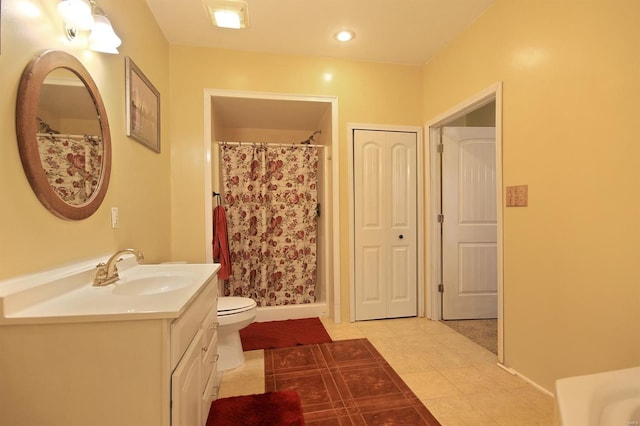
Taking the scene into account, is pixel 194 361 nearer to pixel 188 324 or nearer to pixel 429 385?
pixel 188 324

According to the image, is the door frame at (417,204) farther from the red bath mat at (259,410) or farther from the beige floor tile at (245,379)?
the red bath mat at (259,410)

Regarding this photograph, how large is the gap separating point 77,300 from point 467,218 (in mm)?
2890

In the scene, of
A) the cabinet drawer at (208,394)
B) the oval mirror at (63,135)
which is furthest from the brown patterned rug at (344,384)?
the oval mirror at (63,135)

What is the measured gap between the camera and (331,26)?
2.26 m

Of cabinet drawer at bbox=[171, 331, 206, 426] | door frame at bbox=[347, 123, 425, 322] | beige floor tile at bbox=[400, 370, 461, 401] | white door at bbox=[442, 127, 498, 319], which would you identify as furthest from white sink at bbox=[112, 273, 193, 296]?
white door at bbox=[442, 127, 498, 319]

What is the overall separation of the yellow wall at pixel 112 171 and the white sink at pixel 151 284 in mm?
211

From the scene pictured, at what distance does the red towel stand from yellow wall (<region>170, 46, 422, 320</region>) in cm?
15

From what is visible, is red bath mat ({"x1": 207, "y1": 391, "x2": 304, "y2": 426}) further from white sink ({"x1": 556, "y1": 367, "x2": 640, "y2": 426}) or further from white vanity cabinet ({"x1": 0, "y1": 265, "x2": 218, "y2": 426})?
white sink ({"x1": 556, "y1": 367, "x2": 640, "y2": 426})

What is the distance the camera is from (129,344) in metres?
0.83

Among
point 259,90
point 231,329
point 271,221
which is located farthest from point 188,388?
point 259,90

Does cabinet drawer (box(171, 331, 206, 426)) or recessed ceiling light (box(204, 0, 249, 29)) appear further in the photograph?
recessed ceiling light (box(204, 0, 249, 29))

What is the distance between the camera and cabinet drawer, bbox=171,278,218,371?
0.89 metres

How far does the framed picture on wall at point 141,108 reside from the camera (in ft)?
5.49

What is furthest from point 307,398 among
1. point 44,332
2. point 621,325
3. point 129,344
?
point 621,325
